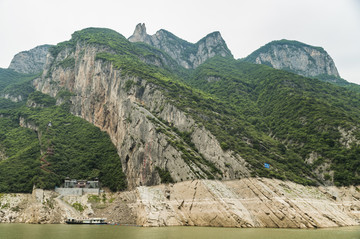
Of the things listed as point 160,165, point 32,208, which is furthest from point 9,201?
point 160,165

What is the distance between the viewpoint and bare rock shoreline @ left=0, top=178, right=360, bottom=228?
58.3 m

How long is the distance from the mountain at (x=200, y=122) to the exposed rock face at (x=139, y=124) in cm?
34

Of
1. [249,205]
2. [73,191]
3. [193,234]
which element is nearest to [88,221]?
[73,191]

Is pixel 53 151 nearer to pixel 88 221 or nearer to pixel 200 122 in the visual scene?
pixel 88 221

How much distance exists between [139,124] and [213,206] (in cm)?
3982

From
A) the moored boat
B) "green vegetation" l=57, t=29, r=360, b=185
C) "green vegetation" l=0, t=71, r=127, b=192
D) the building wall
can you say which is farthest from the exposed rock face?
the moored boat

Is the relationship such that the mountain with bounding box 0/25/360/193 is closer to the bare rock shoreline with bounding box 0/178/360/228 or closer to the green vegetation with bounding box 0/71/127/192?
the green vegetation with bounding box 0/71/127/192

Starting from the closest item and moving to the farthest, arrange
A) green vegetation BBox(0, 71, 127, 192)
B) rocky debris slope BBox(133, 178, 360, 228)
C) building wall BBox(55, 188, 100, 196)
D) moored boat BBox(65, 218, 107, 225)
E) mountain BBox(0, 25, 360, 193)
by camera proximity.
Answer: rocky debris slope BBox(133, 178, 360, 228) → moored boat BBox(65, 218, 107, 225) → mountain BBox(0, 25, 360, 193) → building wall BBox(55, 188, 100, 196) → green vegetation BBox(0, 71, 127, 192)

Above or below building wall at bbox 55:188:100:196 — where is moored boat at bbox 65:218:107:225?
below

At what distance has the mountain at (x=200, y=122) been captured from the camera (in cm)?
7462

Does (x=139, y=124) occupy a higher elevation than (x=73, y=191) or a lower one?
higher

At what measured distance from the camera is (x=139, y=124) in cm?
9125

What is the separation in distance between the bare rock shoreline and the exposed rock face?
16.3 ft

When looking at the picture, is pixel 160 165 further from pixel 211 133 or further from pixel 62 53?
pixel 62 53
